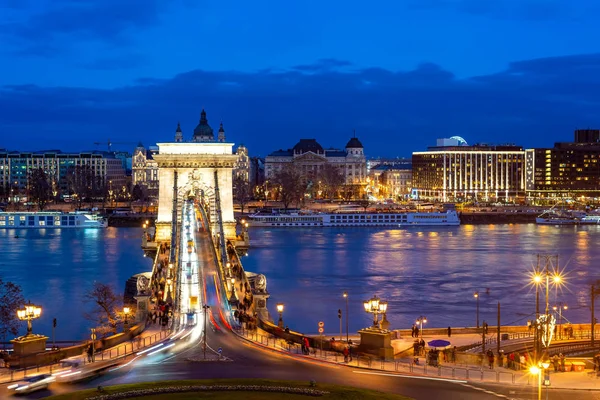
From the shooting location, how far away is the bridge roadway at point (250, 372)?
20594mm

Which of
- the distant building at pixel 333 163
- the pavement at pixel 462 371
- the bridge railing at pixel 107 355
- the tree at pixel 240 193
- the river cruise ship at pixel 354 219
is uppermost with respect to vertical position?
the distant building at pixel 333 163

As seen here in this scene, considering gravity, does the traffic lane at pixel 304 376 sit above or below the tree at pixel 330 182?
below

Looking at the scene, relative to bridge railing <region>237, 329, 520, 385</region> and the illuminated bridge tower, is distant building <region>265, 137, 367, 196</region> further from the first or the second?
bridge railing <region>237, 329, 520, 385</region>

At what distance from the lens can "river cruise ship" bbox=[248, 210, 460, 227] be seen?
407 ft

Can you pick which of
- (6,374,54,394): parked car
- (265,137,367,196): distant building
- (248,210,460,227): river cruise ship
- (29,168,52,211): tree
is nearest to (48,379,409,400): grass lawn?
(6,374,54,394): parked car

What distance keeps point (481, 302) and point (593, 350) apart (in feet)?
63.5

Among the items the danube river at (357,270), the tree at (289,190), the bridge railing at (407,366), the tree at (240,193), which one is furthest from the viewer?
the tree at (289,190)

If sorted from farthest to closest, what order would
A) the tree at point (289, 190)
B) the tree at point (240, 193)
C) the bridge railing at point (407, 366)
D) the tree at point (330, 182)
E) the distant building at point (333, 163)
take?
the distant building at point (333, 163), the tree at point (330, 182), the tree at point (289, 190), the tree at point (240, 193), the bridge railing at point (407, 366)

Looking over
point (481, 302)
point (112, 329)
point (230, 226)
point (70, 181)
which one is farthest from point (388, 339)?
point (70, 181)

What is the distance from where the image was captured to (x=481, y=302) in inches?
1953

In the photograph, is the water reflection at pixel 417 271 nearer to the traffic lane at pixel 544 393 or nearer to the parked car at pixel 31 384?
the traffic lane at pixel 544 393

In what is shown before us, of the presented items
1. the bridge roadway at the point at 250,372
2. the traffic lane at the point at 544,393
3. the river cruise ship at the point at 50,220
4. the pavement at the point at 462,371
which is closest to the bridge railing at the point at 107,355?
the bridge roadway at the point at 250,372

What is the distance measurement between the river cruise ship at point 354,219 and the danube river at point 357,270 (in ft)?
43.2

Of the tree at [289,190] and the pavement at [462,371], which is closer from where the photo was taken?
the pavement at [462,371]
